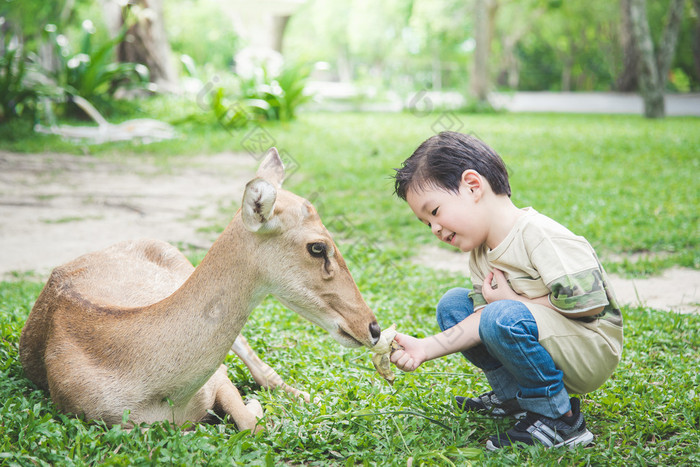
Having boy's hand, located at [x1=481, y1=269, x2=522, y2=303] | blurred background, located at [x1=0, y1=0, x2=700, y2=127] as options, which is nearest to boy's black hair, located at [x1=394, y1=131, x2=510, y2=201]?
boy's hand, located at [x1=481, y1=269, x2=522, y2=303]

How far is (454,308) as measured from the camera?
3064 millimetres

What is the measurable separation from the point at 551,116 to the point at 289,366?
1657 cm

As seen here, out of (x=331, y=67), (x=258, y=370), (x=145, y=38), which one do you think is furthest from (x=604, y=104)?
(x=258, y=370)

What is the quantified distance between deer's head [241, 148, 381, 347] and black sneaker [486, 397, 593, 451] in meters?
0.70

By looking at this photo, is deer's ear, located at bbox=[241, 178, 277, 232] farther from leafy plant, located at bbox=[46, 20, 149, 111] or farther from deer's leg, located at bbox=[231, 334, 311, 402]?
leafy plant, located at bbox=[46, 20, 149, 111]

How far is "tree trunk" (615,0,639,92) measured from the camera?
2286cm

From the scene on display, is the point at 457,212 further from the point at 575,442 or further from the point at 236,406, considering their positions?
the point at 236,406

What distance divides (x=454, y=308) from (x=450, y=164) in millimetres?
694

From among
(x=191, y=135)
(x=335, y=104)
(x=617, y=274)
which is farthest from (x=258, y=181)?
(x=335, y=104)

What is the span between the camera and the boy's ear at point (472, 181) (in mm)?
2732

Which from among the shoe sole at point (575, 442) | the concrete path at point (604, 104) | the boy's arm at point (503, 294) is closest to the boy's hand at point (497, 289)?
the boy's arm at point (503, 294)

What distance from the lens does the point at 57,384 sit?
110 inches

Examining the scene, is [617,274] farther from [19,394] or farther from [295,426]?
[19,394]

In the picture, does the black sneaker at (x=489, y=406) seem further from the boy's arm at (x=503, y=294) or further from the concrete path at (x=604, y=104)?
the concrete path at (x=604, y=104)
